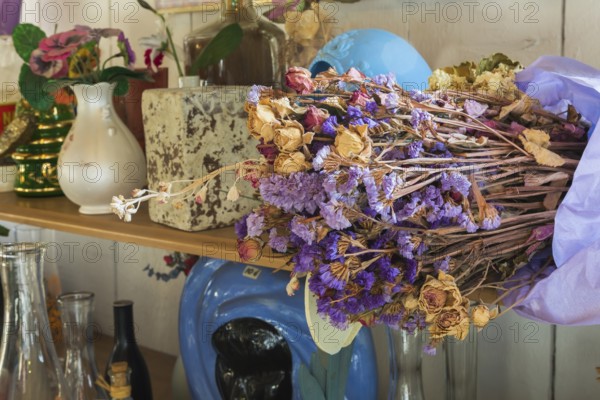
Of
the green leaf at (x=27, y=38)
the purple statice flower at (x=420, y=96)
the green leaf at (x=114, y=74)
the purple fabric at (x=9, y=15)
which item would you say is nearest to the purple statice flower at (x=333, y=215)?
the purple statice flower at (x=420, y=96)

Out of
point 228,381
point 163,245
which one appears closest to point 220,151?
point 163,245

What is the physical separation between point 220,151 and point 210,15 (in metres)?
0.34

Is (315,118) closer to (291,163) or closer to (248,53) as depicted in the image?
(291,163)

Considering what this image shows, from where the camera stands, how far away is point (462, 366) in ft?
2.15

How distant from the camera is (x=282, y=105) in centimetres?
43

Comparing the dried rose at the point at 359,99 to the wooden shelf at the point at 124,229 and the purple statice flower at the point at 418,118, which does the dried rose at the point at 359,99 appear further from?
the wooden shelf at the point at 124,229

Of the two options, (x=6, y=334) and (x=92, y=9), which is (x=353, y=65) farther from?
(x=92, y=9)

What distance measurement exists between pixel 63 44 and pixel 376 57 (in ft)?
1.27

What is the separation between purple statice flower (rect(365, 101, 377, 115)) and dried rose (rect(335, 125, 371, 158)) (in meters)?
0.04

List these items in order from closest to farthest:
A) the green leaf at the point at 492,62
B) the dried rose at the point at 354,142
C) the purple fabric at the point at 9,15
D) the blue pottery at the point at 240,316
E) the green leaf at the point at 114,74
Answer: the dried rose at the point at 354,142
the green leaf at the point at 492,62
the blue pottery at the point at 240,316
the green leaf at the point at 114,74
the purple fabric at the point at 9,15

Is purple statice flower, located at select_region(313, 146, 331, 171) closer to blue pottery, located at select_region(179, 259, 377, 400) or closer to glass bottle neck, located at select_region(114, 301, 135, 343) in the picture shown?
blue pottery, located at select_region(179, 259, 377, 400)

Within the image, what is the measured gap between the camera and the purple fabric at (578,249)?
0.45 m

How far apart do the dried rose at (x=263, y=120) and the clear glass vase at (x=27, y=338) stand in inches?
17.3

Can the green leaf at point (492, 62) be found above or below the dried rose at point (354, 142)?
above
